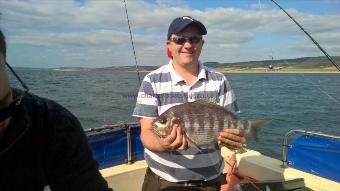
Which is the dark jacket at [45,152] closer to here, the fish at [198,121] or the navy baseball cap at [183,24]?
the fish at [198,121]

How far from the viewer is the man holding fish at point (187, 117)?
3770 mm

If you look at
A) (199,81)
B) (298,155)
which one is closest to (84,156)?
(199,81)

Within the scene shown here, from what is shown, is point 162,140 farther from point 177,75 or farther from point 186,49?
point 186,49

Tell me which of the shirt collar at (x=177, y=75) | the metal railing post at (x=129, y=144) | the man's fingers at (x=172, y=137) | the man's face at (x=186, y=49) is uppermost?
the man's face at (x=186, y=49)

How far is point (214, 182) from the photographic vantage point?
3.95 metres

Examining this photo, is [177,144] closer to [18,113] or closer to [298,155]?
[18,113]

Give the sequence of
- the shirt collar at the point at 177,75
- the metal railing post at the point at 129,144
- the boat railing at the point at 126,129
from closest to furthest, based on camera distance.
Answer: the shirt collar at the point at 177,75 → the boat railing at the point at 126,129 → the metal railing post at the point at 129,144

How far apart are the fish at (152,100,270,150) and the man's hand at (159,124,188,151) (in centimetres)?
15

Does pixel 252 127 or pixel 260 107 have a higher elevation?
pixel 252 127

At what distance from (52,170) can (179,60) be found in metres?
2.61

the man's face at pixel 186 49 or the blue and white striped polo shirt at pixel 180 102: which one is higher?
the man's face at pixel 186 49

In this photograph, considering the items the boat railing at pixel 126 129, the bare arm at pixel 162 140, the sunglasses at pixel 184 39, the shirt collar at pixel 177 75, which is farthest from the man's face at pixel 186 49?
the boat railing at pixel 126 129

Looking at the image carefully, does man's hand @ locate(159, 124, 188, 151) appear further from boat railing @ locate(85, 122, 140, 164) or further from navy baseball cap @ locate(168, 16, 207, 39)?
boat railing @ locate(85, 122, 140, 164)

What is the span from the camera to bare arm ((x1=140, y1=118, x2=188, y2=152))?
11.6ft
